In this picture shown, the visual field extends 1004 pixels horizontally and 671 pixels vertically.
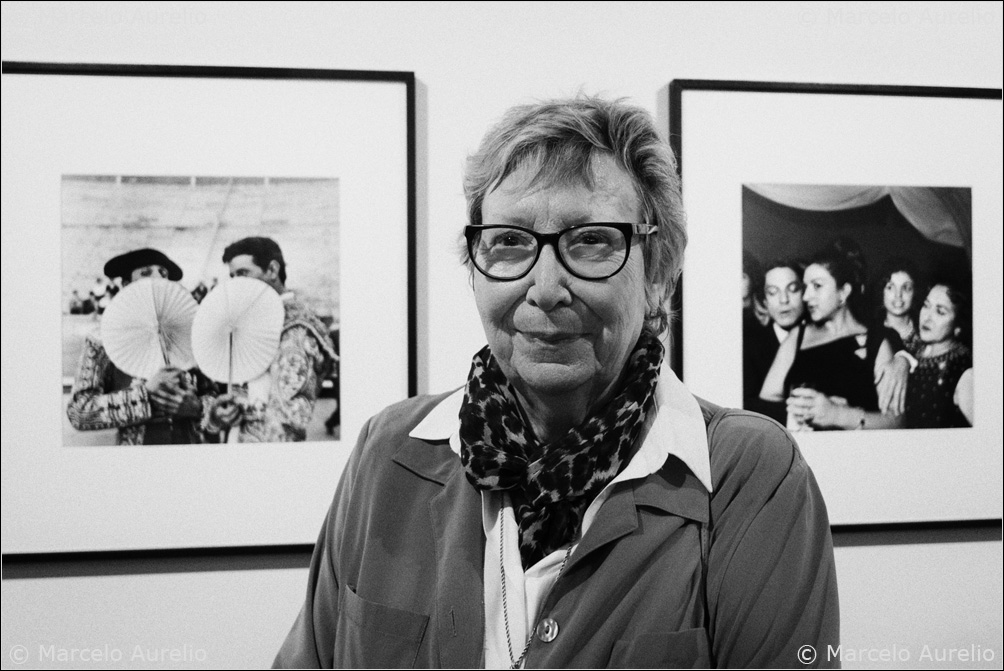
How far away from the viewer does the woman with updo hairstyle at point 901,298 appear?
1.45 metres

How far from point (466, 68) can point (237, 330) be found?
0.69 metres

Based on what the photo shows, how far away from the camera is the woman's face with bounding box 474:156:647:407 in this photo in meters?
0.81

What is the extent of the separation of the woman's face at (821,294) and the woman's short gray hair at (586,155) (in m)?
0.65

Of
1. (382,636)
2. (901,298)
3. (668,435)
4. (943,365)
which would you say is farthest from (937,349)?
(382,636)

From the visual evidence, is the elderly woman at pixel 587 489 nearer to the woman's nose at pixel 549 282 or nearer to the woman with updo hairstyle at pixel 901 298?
the woman's nose at pixel 549 282

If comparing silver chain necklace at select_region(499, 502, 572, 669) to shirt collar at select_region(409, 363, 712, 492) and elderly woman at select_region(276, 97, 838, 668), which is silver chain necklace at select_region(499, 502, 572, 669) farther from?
shirt collar at select_region(409, 363, 712, 492)

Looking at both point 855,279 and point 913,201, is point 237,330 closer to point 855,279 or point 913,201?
point 855,279

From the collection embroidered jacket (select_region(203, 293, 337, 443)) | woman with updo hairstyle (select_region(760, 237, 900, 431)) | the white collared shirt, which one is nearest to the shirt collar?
the white collared shirt

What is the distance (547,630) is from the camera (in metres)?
0.79

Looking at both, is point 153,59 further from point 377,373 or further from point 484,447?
point 484,447

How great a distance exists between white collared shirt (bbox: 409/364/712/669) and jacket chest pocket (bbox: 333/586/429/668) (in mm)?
91

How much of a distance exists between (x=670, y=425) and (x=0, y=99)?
1.36m

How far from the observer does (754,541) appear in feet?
2.62

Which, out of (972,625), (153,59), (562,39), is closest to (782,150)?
(562,39)
